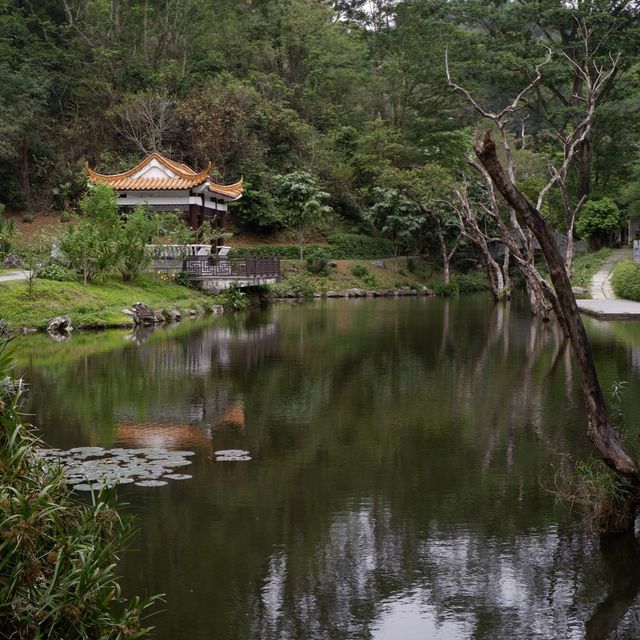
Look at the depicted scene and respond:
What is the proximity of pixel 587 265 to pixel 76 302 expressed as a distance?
2585cm

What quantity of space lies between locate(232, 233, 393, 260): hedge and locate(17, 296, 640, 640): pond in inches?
987

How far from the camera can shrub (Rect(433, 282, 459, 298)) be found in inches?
1700

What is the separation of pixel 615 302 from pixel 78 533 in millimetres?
27847

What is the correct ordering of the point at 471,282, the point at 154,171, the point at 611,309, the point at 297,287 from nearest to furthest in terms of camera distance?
1. the point at 611,309
2. the point at 154,171
3. the point at 297,287
4. the point at 471,282

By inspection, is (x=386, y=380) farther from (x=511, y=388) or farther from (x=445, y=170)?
(x=445, y=170)

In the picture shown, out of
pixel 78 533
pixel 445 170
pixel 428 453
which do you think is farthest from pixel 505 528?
pixel 445 170

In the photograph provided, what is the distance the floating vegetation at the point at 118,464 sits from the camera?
352 inches

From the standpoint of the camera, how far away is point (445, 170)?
43.7 metres

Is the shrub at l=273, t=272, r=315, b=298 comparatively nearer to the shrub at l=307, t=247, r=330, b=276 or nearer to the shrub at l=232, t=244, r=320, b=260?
the shrub at l=307, t=247, r=330, b=276

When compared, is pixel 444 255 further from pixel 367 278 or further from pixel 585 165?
pixel 585 165

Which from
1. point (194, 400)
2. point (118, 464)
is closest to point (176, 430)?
point (118, 464)

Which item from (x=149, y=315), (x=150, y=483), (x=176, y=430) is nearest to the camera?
(x=150, y=483)

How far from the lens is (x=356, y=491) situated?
884 centimetres

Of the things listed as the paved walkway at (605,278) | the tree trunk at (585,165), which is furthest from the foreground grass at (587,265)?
the tree trunk at (585,165)
